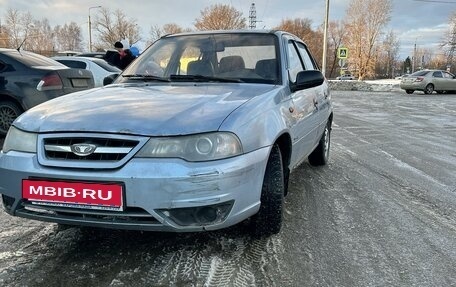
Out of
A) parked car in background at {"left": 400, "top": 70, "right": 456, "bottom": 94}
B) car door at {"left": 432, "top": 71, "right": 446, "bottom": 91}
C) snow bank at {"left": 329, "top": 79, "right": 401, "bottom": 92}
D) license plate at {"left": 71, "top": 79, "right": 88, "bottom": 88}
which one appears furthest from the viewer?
snow bank at {"left": 329, "top": 79, "right": 401, "bottom": 92}

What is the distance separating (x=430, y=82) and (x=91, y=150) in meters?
25.1

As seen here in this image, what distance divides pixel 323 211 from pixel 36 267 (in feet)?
7.53

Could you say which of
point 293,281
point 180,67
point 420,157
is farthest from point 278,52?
point 420,157

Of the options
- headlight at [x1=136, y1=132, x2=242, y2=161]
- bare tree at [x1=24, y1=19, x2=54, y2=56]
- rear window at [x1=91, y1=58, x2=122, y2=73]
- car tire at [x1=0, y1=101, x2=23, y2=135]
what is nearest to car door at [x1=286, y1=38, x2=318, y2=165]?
headlight at [x1=136, y1=132, x2=242, y2=161]

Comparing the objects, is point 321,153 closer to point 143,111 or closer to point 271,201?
point 271,201

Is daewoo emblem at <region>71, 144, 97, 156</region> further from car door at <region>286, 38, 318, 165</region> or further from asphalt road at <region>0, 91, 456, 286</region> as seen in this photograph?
car door at <region>286, 38, 318, 165</region>

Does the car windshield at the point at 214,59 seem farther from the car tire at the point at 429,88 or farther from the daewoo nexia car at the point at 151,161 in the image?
the car tire at the point at 429,88

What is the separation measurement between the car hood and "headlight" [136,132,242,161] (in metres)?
0.04

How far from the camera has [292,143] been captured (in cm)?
341

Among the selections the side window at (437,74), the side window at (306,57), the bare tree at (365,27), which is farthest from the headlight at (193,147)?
the bare tree at (365,27)

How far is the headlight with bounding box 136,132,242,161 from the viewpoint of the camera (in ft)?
7.89

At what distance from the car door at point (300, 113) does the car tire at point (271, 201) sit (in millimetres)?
508

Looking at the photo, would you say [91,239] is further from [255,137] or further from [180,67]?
[180,67]

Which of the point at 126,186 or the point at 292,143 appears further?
the point at 292,143
